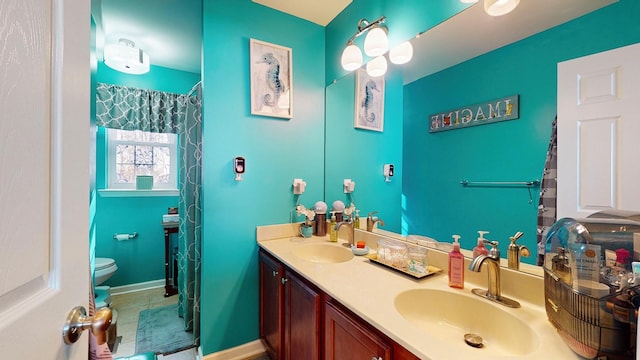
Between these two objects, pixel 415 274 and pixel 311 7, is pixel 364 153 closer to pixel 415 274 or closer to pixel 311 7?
pixel 415 274

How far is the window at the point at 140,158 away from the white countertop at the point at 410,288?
7.55ft

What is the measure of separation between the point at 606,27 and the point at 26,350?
64.4 inches

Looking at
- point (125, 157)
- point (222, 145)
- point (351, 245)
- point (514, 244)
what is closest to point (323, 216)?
point (351, 245)

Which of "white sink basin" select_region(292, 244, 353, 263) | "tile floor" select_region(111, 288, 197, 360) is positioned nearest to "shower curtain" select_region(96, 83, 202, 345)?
"tile floor" select_region(111, 288, 197, 360)

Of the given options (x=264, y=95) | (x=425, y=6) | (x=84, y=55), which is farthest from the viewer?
(x=264, y=95)

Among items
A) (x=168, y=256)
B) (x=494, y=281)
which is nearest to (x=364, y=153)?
(x=494, y=281)

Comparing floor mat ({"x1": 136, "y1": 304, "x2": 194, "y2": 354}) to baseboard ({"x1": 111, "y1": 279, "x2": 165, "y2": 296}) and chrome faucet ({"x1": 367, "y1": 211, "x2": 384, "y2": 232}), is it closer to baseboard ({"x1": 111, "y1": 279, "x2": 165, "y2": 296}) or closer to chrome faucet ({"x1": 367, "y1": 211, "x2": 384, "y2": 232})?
baseboard ({"x1": 111, "y1": 279, "x2": 165, "y2": 296})

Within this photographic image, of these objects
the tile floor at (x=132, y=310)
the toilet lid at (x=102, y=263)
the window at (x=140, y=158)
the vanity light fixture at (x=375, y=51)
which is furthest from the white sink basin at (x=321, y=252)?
the window at (x=140, y=158)

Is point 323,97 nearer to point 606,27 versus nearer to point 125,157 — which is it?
point 606,27

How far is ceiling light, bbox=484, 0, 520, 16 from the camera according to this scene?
1.04 metres

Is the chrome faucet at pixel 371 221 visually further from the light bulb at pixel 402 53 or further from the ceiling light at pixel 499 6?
the ceiling light at pixel 499 6

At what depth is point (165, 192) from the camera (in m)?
3.04

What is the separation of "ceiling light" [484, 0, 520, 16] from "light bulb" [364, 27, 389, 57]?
0.54 metres

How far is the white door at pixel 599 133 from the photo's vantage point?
78cm
